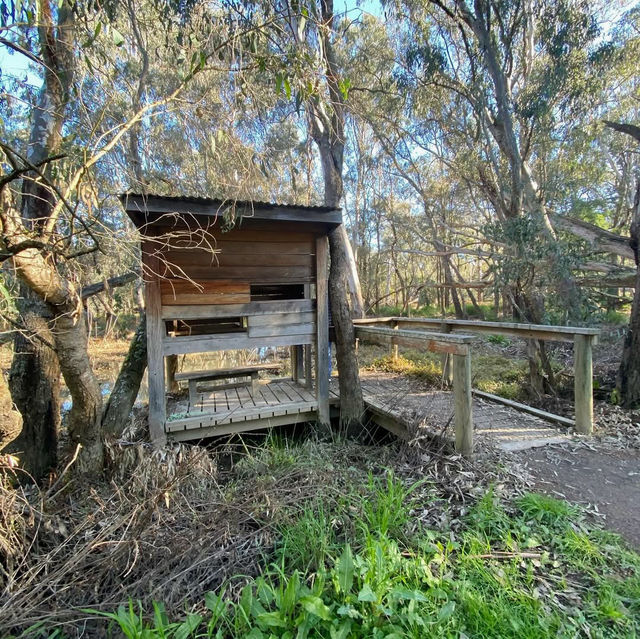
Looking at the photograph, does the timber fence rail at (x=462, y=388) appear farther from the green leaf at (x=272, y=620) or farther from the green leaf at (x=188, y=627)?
the green leaf at (x=188, y=627)

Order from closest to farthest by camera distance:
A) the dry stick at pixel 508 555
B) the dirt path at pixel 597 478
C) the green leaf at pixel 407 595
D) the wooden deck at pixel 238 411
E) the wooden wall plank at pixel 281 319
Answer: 1. the green leaf at pixel 407 595
2. the dry stick at pixel 508 555
3. the dirt path at pixel 597 478
4. the wooden deck at pixel 238 411
5. the wooden wall plank at pixel 281 319

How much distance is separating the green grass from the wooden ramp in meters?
1.17

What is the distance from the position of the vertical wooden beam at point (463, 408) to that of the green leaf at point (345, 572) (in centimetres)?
169

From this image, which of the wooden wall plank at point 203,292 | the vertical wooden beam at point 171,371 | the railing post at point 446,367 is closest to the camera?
the wooden wall plank at point 203,292

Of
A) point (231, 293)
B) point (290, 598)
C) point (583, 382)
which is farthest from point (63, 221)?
point (583, 382)

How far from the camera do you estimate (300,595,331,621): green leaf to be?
1.61 meters

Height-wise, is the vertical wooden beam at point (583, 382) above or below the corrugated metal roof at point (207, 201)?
below

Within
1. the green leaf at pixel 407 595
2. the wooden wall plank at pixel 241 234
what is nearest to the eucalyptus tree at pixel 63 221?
the wooden wall plank at pixel 241 234

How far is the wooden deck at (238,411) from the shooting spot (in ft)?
13.9

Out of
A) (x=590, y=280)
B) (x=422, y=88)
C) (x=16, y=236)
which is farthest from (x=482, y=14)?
(x=16, y=236)

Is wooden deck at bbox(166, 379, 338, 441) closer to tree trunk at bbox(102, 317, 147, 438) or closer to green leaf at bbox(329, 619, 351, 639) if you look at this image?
tree trunk at bbox(102, 317, 147, 438)

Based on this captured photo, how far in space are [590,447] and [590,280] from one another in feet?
13.2

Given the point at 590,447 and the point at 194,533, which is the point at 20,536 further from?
the point at 590,447

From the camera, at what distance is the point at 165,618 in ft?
6.01
